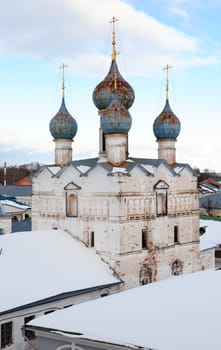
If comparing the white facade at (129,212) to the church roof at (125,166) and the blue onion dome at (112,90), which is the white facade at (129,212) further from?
the blue onion dome at (112,90)

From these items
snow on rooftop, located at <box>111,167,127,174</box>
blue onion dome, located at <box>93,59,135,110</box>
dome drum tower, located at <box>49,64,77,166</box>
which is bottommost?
snow on rooftop, located at <box>111,167,127,174</box>

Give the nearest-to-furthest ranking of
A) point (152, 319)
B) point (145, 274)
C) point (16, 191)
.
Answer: point (152, 319) < point (145, 274) < point (16, 191)

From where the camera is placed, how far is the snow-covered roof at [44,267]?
468 inches

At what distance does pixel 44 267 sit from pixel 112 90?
7.23 m

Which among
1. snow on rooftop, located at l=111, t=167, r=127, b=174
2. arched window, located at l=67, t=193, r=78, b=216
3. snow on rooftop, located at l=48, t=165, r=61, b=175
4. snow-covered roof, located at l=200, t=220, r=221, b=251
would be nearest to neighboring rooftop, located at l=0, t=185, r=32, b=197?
snow-covered roof, located at l=200, t=220, r=221, b=251

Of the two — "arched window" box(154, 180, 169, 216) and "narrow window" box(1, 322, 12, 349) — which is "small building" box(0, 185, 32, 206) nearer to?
"arched window" box(154, 180, 169, 216)

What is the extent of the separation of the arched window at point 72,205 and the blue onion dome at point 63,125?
2797mm

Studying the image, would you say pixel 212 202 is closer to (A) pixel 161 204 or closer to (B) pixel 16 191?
(B) pixel 16 191

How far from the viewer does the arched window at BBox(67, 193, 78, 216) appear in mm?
16078

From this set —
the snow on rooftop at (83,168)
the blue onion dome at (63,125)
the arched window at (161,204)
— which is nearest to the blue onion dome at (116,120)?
the snow on rooftop at (83,168)

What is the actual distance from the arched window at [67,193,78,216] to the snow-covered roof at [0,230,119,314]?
2.54 feet

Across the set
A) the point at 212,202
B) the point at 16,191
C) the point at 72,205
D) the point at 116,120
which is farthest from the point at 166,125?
the point at 16,191

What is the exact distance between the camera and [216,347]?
7.00 m

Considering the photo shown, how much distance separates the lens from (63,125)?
17.6 m
